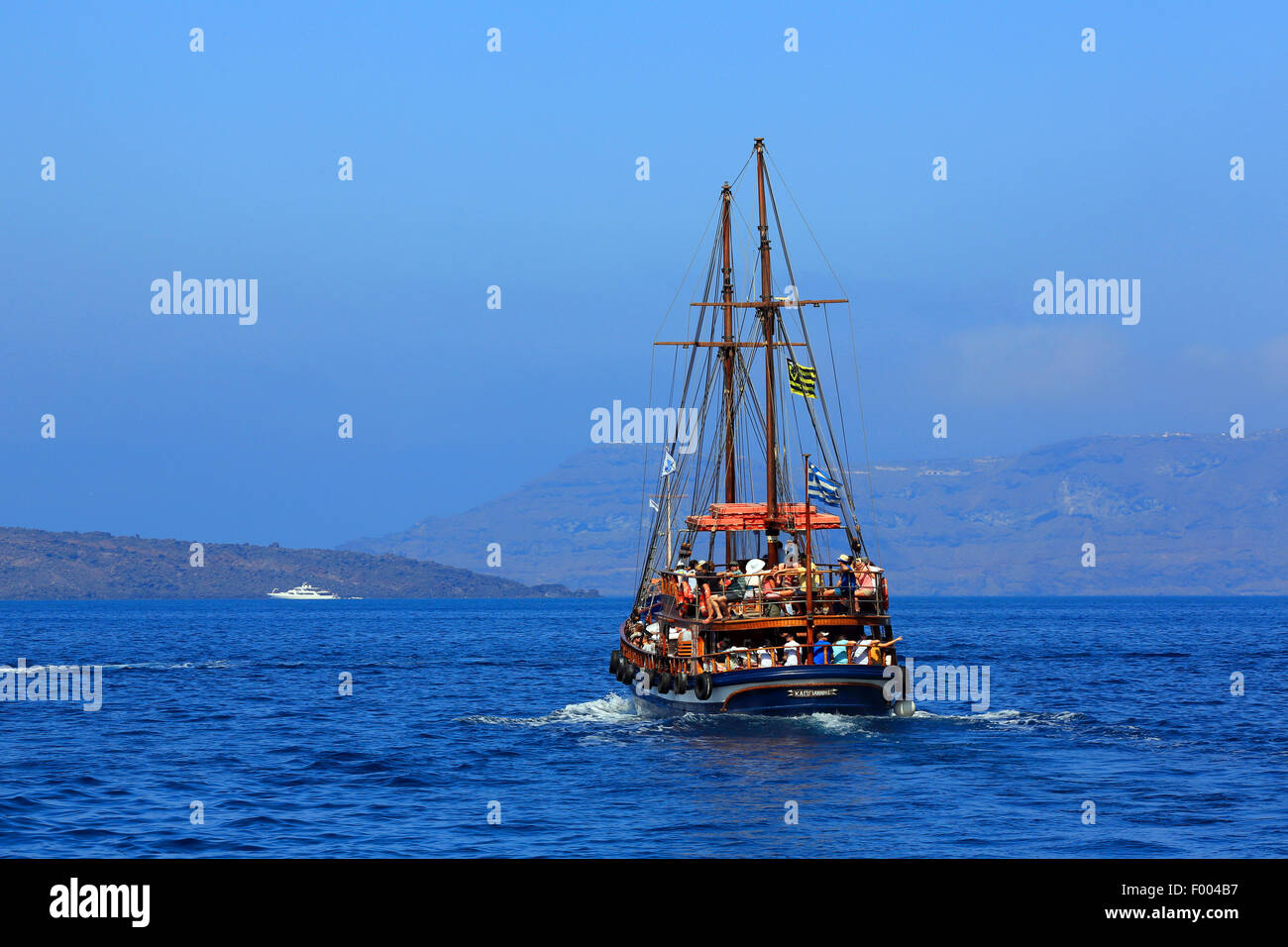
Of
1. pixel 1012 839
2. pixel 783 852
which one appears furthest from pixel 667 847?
pixel 1012 839

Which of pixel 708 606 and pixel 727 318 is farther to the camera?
pixel 727 318

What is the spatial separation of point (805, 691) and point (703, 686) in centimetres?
346

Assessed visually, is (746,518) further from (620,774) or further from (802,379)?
(620,774)

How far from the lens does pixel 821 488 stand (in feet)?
152

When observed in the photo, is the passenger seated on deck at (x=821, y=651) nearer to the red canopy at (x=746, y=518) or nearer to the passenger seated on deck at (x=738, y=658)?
the passenger seated on deck at (x=738, y=658)

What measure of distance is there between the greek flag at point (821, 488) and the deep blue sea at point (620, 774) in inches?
274

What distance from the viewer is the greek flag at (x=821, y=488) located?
46.1 metres

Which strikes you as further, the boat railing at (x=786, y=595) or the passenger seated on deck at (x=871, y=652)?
the boat railing at (x=786, y=595)

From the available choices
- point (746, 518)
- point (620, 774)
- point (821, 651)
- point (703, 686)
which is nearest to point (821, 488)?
point (821, 651)

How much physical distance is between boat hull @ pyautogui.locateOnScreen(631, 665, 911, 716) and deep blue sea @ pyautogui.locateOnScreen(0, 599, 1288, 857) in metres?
0.60

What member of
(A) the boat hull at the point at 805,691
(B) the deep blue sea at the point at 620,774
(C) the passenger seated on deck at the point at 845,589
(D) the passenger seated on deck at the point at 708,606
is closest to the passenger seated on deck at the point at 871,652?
(A) the boat hull at the point at 805,691

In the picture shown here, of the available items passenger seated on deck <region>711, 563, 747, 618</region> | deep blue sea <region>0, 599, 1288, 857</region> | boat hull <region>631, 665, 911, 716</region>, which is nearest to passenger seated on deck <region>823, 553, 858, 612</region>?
passenger seated on deck <region>711, 563, 747, 618</region>
